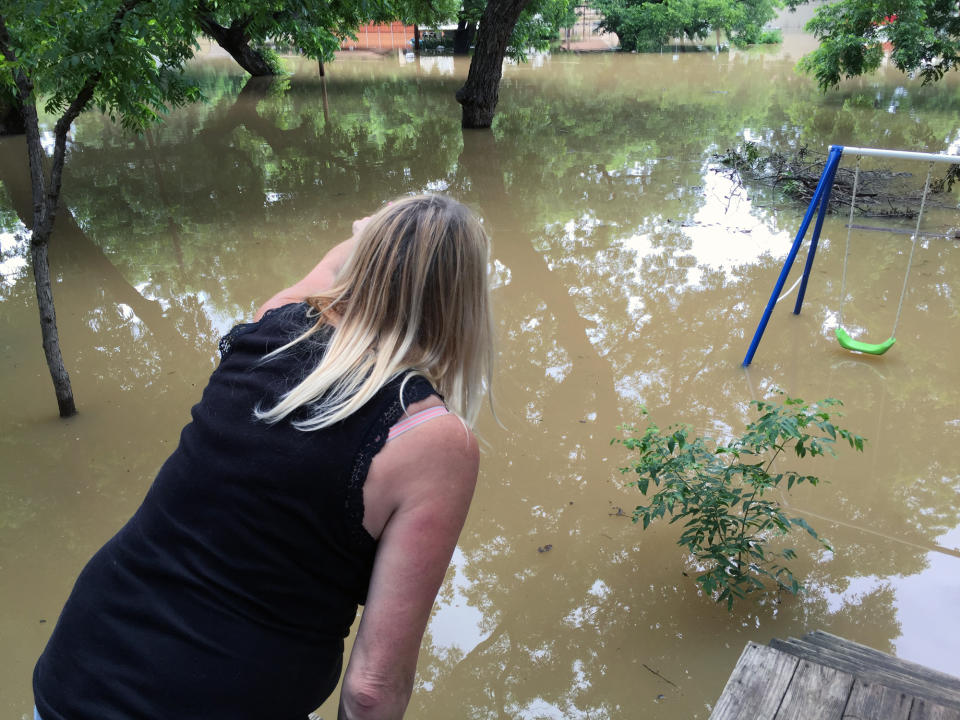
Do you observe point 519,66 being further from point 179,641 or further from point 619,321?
point 179,641

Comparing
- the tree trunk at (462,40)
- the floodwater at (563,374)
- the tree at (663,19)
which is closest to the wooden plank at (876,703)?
the floodwater at (563,374)

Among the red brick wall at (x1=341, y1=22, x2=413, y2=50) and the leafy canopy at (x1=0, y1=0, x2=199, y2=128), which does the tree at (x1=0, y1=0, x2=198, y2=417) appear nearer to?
the leafy canopy at (x1=0, y1=0, x2=199, y2=128)

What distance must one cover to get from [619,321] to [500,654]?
3.16 meters

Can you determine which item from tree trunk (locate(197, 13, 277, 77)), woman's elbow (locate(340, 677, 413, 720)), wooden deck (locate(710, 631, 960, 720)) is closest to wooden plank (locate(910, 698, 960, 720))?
wooden deck (locate(710, 631, 960, 720))

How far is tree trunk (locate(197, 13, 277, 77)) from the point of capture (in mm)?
17891

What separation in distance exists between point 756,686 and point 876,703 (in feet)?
0.92

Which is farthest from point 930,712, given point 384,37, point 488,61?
point 384,37

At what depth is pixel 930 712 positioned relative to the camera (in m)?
1.85

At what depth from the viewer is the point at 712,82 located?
17.9 meters

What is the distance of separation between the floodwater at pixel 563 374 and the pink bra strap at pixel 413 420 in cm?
195

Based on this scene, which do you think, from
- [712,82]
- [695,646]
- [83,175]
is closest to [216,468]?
[695,646]

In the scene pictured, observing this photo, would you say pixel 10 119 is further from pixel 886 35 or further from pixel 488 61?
pixel 886 35

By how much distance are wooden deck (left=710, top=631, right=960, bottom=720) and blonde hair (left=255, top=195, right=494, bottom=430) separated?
48.3 inches

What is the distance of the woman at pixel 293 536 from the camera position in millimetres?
1089
